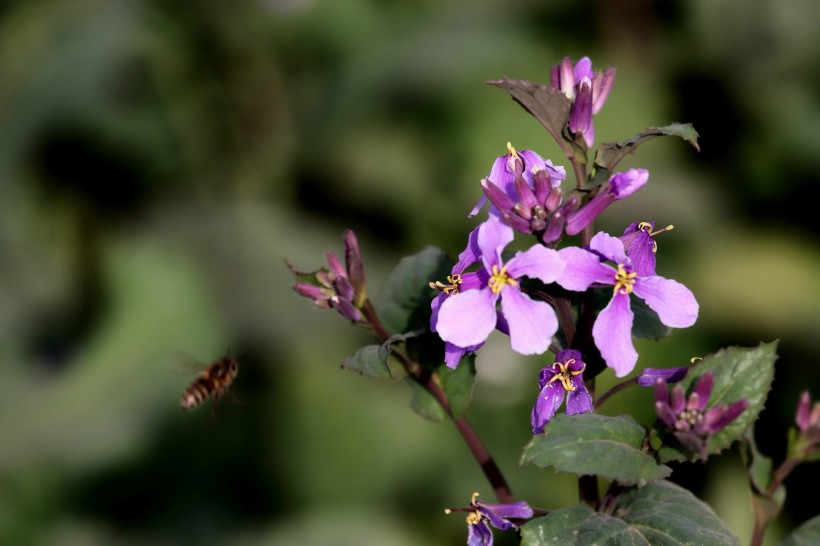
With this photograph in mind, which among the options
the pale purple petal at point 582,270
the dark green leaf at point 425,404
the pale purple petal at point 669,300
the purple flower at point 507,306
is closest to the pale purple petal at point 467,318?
the purple flower at point 507,306

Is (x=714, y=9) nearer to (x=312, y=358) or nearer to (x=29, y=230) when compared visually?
(x=312, y=358)

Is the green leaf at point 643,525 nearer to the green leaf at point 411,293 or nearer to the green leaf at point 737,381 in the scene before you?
the green leaf at point 737,381

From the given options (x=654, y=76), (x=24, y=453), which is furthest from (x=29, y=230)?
(x=654, y=76)

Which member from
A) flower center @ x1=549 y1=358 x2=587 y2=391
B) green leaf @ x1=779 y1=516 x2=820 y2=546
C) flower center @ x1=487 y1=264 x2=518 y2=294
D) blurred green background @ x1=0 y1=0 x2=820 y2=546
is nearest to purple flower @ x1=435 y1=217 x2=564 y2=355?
flower center @ x1=487 y1=264 x2=518 y2=294

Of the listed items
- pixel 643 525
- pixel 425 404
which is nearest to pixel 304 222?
pixel 425 404

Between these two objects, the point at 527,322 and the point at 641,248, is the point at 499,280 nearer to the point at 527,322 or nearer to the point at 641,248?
the point at 527,322

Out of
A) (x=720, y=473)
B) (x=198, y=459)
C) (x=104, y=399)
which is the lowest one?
(x=720, y=473)

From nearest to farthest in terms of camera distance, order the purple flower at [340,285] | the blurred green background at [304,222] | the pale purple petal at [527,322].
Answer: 1. the pale purple petal at [527,322]
2. the purple flower at [340,285]
3. the blurred green background at [304,222]
